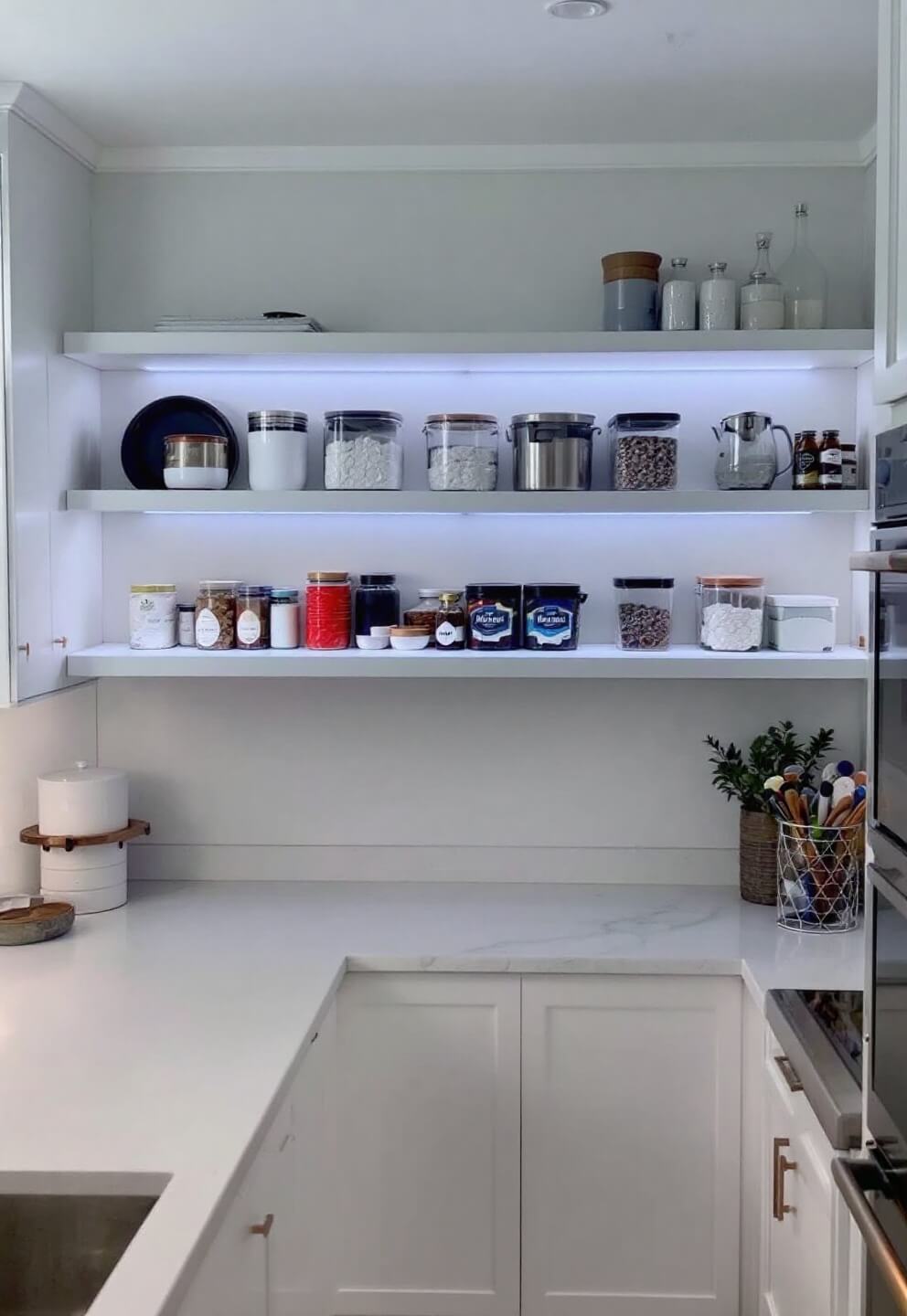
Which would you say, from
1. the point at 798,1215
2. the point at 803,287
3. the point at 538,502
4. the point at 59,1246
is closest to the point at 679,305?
the point at 803,287

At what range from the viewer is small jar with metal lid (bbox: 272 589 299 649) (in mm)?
2732

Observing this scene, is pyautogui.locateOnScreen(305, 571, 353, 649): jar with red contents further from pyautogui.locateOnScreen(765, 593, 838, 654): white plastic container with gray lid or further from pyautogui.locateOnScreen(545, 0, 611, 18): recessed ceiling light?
pyautogui.locateOnScreen(545, 0, 611, 18): recessed ceiling light

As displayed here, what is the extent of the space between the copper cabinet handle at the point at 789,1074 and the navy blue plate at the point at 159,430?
1.64 metres

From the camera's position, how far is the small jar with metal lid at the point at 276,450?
8.77ft

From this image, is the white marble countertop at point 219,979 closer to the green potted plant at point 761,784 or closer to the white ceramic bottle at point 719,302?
the green potted plant at point 761,784

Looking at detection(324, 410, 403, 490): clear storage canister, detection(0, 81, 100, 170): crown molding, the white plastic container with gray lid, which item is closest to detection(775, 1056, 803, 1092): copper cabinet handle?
the white plastic container with gray lid

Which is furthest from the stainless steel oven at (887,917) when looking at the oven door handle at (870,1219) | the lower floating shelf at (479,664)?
the lower floating shelf at (479,664)

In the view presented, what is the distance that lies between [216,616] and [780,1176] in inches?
60.8

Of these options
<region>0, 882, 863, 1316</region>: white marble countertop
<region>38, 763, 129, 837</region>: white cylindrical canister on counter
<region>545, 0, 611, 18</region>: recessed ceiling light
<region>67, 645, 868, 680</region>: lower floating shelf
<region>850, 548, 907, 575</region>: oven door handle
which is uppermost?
<region>545, 0, 611, 18</region>: recessed ceiling light

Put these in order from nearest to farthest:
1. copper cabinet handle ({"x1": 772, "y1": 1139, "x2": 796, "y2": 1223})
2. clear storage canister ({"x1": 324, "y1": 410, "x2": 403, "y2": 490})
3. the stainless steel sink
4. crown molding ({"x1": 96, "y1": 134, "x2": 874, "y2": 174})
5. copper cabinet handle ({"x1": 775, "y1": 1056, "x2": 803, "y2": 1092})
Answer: the stainless steel sink → copper cabinet handle ({"x1": 775, "y1": 1056, "x2": 803, "y2": 1092}) → copper cabinet handle ({"x1": 772, "y1": 1139, "x2": 796, "y2": 1223}) → clear storage canister ({"x1": 324, "y1": 410, "x2": 403, "y2": 490}) → crown molding ({"x1": 96, "y1": 134, "x2": 874, "y2": 174})

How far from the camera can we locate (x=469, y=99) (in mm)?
2484

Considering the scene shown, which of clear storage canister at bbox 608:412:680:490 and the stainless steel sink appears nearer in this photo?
the stainless steel sink

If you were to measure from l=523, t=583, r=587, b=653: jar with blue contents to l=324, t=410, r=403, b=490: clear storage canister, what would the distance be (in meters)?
0.38

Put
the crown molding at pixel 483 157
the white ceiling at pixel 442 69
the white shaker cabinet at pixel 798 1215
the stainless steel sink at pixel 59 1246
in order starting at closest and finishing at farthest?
the stainless steel sink at pixel 59 1246 → the white shaker cabinet at pixel 798 1215 → the white ceiling at pixel 442 69 → the crown molding at pixel 483 157
